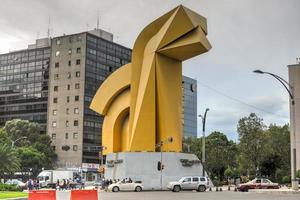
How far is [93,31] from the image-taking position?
130m

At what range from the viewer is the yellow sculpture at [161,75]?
57625 mm

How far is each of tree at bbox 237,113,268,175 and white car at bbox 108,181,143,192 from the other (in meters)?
30.2

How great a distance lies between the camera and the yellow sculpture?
5762 centimetres

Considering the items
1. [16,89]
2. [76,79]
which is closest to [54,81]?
[76,79]

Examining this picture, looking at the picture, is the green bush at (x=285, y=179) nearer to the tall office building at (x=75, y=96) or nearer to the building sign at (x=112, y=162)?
Result: the building sign at (x=112, y=162)

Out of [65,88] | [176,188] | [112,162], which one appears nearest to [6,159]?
[112,162]

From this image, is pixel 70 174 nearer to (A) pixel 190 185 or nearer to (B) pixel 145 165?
(B) pixel 145 165

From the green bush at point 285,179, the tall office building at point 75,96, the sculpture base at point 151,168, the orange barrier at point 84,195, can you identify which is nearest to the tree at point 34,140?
the tall office building at point 75,96

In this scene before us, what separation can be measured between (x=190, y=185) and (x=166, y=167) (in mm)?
7749

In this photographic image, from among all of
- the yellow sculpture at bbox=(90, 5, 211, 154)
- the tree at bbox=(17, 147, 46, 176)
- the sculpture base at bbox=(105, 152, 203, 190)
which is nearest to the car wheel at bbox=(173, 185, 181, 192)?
the sculpture base at bbox=(105, 152, 203, 190)

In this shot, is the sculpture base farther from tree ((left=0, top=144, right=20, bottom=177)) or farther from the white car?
tree ((left=0, top=144, right=20, bottom=177))

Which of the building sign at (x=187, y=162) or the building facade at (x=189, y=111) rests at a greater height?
the building facade at (x=189, y=111)

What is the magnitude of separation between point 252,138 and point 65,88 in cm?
5478

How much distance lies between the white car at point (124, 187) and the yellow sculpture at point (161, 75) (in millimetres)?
6660
